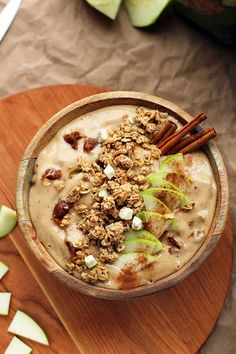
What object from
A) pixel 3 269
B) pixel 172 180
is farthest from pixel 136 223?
pixel 3 269

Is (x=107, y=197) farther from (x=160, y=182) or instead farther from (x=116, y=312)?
(x=116, y=312)

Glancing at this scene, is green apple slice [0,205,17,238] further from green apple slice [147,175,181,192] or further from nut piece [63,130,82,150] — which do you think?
green apple slice [147,175,181,192]

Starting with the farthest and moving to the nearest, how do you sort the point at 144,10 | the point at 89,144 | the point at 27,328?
the point at 144,10
the point at 27,328
the point at 89,144

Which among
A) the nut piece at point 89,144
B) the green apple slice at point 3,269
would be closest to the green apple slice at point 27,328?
the green apple slice at point 3,269

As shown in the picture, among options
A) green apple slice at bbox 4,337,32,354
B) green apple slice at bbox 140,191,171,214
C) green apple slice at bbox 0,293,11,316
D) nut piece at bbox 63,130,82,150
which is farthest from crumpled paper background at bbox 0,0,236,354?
green apple slice at bbox 4,337,32,354

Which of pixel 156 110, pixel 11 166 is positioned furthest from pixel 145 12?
pixel 11 166

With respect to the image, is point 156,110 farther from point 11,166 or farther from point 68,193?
point 11,166

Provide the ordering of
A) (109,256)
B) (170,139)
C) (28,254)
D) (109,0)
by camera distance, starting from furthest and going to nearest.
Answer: (109,0)
(28,254)
(170,139)
(109,256)
